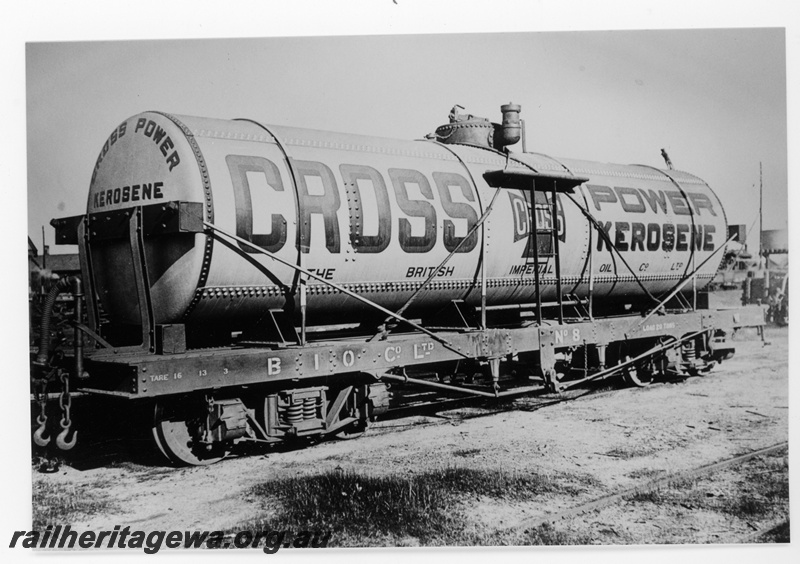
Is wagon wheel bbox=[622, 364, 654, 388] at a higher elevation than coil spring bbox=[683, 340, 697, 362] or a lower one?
lower

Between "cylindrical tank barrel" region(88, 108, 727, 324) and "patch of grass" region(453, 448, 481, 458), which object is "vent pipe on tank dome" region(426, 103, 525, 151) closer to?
"cylindrical tank barrel" region(88, 108, 727, 324)

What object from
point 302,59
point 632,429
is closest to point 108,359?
point 302,59

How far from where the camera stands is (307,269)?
337 inches

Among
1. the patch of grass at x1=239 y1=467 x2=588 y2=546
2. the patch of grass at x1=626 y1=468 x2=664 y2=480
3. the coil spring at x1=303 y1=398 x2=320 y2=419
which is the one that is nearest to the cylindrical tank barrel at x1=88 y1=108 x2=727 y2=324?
the coil spring at x1=303 y1=398 x2=320 y2=419

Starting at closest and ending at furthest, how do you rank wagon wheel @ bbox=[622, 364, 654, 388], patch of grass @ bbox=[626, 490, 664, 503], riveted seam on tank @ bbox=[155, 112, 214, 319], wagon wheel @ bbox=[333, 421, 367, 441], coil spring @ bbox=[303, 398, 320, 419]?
patch of grass @ bbox=[626, 490, 664, 503]
riveted seam on tank @ bbox=[155, 112, 214, 319]
coil spring @ bbox=[303, 398, 320, 419]
wagon wheel @ bbox=[333, 421, 367, 441]
wagon wheel @ bbox=[622, 364, 654, 388]

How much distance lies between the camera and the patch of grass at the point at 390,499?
7066mm

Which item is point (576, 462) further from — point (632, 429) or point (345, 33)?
point (345, 33)

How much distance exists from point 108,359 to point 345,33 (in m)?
3.93

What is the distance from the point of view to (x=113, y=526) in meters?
7.21

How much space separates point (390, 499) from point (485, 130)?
5.88 meters

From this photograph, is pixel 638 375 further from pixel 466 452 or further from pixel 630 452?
pixel 466 452

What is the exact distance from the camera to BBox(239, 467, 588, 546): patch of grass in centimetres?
707

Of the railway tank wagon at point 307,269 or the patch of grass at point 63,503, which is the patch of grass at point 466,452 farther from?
the patch of grass at point 63,503

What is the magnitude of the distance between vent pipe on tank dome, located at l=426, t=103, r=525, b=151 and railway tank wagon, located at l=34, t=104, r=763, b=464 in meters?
0.03
